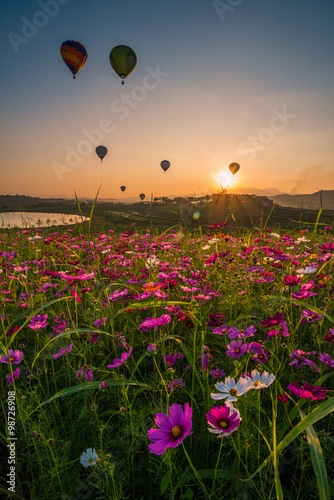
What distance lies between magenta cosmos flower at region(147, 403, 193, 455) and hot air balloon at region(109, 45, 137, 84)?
68.6 ft

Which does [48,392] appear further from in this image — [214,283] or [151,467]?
[214,283]

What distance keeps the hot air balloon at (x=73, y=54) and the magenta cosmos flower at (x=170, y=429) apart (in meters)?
19.2

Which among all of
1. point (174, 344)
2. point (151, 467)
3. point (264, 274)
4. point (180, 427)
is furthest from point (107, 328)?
point (264, 274)

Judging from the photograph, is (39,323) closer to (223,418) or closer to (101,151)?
(223,418)

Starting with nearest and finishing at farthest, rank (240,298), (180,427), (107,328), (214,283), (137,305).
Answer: (180,427) < (137,305) < (107,328) < (240,298) < (214,283)

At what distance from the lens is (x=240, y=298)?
7.50ft

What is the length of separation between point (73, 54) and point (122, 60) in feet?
11.0

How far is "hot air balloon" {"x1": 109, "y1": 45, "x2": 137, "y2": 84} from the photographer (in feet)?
55.5

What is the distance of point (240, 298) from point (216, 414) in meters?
1.67

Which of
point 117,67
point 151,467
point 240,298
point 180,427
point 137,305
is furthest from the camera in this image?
point 117,67

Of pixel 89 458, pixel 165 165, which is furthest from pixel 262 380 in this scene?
pixel 165 165

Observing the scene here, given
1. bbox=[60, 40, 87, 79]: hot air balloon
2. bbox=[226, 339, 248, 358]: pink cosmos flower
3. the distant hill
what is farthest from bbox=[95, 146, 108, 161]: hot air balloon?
bbox=[226, 339, 248, 358]: pink cosmos flower

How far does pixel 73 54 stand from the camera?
15.1 metres

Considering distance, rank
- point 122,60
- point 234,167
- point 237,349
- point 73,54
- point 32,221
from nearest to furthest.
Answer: point 237,349 → point 32,221 → point 73,54 → point 122,60 → point 234,167
